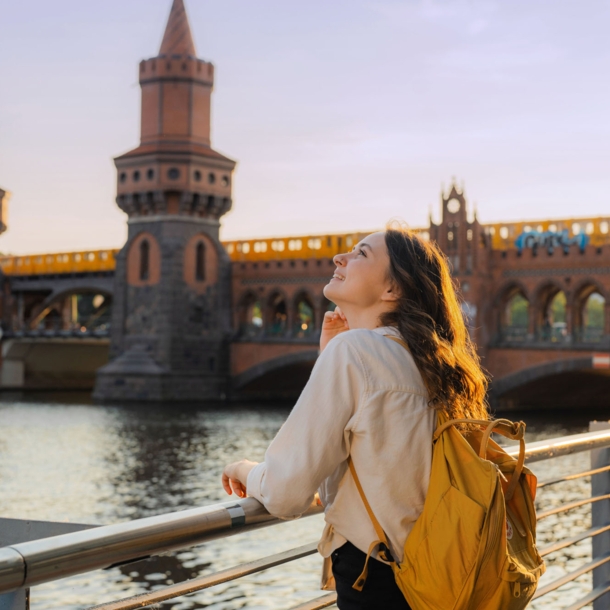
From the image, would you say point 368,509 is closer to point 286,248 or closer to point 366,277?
point 366,277

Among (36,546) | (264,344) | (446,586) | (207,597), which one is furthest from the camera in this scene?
(264,344)

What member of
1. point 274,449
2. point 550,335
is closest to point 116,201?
point 550,335

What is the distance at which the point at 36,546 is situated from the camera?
5.27 feet

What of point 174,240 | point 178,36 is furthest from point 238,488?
point 178,36

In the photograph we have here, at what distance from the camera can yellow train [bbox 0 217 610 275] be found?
3083 cm

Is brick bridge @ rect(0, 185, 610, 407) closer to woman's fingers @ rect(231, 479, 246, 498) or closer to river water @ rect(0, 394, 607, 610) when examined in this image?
river water @ rect(0, 394, 607, 610)

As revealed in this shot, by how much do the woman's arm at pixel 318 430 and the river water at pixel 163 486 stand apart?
826cm

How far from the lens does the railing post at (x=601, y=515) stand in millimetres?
3217

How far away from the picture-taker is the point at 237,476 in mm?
2145

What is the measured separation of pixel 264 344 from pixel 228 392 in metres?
2.34

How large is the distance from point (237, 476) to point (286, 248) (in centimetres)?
3645

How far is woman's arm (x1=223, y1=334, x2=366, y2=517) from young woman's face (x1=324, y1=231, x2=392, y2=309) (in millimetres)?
268

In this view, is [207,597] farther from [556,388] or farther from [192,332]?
[192,332]

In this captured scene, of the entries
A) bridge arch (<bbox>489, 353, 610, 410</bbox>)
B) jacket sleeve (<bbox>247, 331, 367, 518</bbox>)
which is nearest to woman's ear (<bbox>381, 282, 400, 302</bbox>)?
jacket sleeve (<bbox>247, 331, 367, 518</bbox>)
